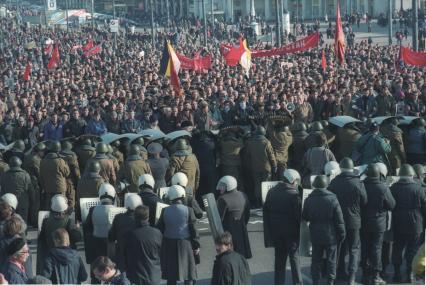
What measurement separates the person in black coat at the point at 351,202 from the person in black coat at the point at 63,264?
11.0ft

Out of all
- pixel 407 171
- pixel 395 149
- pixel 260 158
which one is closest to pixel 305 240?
pixel 407 171

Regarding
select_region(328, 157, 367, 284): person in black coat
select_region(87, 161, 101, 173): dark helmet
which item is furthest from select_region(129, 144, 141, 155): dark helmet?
select_region(328, 157, 367, 284): person in black coat

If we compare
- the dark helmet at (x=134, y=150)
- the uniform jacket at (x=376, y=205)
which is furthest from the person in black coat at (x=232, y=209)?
the dark helmet at (x=134, y=150)

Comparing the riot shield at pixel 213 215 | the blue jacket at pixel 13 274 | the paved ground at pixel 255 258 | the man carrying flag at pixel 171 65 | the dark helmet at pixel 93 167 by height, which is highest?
the man carrying flag at pixel 171 65

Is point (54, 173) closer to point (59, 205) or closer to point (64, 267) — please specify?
point (59, 205)

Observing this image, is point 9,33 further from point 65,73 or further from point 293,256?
point 293,256

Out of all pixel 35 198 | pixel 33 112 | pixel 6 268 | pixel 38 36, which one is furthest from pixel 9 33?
pixel 6 268

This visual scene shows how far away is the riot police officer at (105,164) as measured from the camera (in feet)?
56.3

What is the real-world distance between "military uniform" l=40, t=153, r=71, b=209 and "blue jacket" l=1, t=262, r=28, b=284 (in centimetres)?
636

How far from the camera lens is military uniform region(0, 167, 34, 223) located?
1672 centimetres

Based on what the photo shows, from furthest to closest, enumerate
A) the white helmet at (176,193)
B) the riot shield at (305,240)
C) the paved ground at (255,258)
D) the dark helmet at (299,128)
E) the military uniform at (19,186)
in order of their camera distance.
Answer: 1. the dark helmet at (299,128)
2. the military uniform at (19,186)
3. the paved ground at (255,258)
4. the riot shield at (305,240)
5. the white helmet at (176,193)

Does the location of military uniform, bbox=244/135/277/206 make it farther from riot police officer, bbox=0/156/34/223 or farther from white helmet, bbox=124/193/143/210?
white helmet, bbox=124/193/143/210

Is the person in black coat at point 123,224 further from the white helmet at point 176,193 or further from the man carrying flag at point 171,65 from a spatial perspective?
the man carrying flag at point 171,65

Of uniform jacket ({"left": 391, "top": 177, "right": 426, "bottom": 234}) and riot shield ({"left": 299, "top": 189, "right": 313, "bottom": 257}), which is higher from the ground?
uniform jacket ({"left": 391, "top": 177, "right": 426, "bottom": 234})
